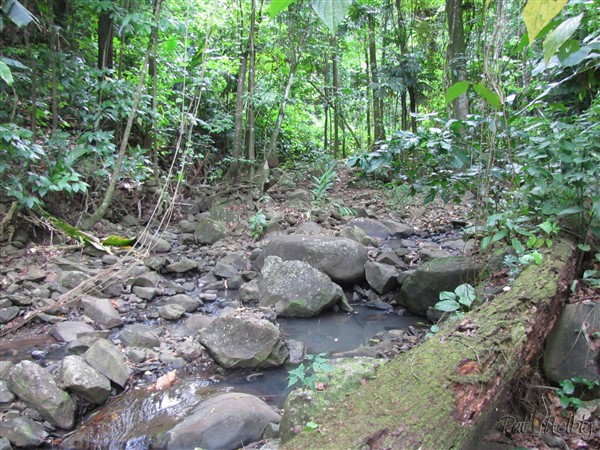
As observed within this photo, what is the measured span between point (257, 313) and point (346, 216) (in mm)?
3888

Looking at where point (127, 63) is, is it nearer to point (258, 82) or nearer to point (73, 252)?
point (258, 82)

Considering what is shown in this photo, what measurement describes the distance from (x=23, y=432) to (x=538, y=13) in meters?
3.56

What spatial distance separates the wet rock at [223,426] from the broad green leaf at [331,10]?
2.79 meters

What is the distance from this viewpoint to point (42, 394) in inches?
122

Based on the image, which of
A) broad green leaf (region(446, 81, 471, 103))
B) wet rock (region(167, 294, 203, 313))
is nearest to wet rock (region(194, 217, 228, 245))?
wet rock (region(167, 294, 203, 313))

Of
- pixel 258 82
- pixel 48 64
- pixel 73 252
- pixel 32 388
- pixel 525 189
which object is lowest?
pixel 32 388

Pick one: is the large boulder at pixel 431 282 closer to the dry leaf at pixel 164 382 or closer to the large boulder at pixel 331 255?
the large boulder at pixel 331 255

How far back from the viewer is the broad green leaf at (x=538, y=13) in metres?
0.60

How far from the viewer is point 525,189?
10.2 ft

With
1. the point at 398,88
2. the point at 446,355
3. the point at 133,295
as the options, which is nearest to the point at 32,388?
the point at 133,295

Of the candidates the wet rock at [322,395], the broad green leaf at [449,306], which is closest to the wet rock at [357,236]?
the broad green leaf at [449,306]

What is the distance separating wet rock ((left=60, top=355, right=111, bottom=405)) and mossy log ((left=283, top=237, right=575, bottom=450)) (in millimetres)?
2342

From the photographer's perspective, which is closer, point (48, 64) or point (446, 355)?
point (446, 355)

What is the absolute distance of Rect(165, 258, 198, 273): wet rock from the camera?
237 inches
